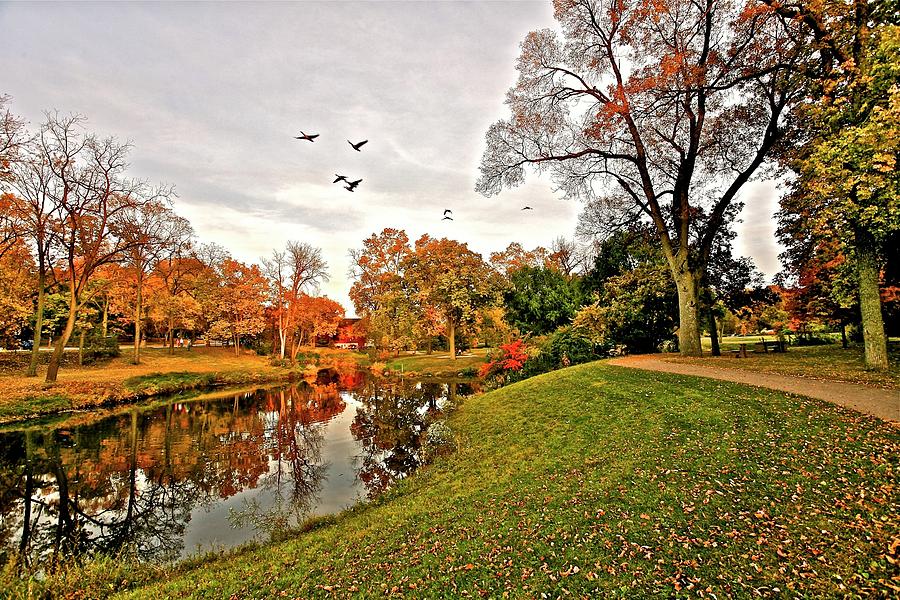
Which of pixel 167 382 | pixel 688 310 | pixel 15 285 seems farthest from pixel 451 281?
pixel 15 285

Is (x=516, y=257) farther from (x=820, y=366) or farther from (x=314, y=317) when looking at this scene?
(x=820, y=366)

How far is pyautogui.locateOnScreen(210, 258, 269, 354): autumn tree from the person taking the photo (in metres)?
40.9

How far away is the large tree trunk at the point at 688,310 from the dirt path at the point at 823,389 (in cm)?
311

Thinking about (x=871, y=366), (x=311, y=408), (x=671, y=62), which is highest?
(x=671, y=62)

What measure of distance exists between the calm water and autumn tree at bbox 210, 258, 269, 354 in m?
23.1

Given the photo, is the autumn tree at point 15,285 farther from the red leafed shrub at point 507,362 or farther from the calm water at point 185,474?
the red leafed shrub at point 507,362

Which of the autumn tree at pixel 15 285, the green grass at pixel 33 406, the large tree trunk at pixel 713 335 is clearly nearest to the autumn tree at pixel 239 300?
the autumn tree at pixel 15 285

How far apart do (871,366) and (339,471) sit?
55.8ft

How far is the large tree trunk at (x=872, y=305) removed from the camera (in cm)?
1157

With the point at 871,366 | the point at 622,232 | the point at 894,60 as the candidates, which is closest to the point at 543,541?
the point at 871,366

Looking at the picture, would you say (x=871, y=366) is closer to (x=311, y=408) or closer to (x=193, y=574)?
(x=193, y=574)

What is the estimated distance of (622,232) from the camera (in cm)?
2303

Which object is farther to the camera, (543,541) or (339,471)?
(339,471)

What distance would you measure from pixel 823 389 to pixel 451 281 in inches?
987
